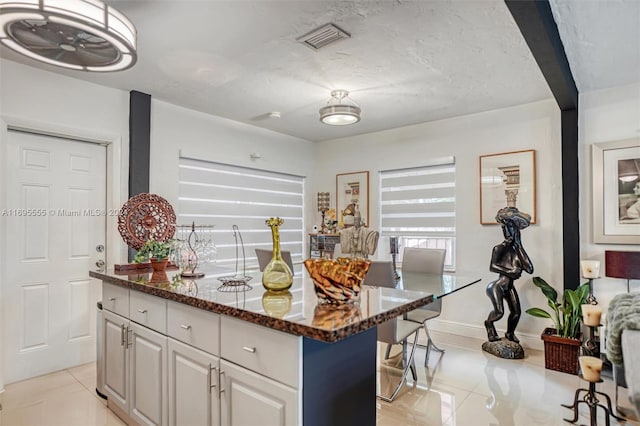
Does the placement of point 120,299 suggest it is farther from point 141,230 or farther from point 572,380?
point 572,380

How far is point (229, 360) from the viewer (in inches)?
61.8

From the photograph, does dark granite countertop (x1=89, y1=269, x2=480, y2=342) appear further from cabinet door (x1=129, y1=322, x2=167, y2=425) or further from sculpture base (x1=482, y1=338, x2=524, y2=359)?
sculpture base (x1=482, y1=338, x2=524, y2=359)

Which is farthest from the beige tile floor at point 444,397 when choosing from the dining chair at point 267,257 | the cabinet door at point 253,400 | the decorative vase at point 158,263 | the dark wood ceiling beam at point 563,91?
the dining chair at point 267,257

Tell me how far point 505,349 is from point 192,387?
10.00ft

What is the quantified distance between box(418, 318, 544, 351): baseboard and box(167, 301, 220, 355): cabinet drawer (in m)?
2.99

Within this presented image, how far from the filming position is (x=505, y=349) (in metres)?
3.55

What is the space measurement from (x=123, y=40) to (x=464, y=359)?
368cm

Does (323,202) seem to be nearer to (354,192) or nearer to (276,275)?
(354,192)

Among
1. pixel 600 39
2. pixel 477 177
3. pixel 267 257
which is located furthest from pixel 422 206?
pixel 600 39

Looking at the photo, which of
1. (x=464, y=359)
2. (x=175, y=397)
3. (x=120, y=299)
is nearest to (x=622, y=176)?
(x=464, y=359)

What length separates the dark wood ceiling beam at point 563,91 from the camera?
1.96 metres

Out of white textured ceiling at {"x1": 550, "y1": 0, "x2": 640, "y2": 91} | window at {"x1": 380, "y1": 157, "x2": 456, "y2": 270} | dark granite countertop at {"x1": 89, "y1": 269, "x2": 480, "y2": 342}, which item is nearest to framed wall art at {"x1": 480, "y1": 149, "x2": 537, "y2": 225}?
window at {"x1": 380, "y1": 157, "x2": 456, "y2": 270}

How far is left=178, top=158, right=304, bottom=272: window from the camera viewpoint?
14.1 feet

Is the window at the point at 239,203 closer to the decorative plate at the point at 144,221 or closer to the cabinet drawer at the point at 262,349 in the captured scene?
the decorative plate at the point at 144,221
